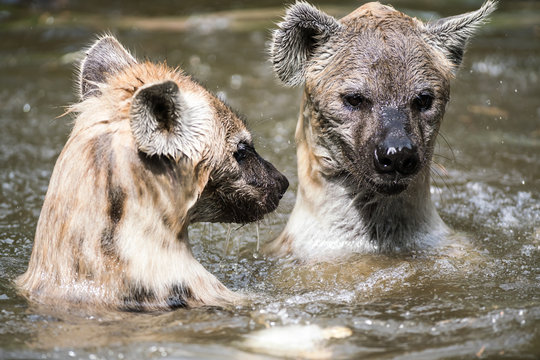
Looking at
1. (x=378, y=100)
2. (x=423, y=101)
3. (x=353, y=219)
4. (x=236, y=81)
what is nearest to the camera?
(x=378, y=100)

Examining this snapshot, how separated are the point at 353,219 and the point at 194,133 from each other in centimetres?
196

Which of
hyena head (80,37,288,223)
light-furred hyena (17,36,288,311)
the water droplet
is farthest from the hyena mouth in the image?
the water droplet

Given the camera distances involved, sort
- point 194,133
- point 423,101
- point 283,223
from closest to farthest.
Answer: point 194,133 → point 423,101 → point 283,223

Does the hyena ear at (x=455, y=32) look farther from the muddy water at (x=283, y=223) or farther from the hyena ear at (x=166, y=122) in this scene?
the hyena ear at (x=166, y=122)

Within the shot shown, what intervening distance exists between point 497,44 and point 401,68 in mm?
8269

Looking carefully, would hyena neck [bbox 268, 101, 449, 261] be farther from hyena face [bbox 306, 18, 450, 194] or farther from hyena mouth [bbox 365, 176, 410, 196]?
hyena mouth [bbox 365, 176, 410, 196]

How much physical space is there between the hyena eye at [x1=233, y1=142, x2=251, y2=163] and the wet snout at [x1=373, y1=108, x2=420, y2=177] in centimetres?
99

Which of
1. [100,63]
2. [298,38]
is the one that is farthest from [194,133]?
[298,38]

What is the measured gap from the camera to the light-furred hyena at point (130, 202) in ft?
15.4

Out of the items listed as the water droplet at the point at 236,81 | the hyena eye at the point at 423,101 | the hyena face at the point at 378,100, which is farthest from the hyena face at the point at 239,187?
the water droplet at the point at 236,81

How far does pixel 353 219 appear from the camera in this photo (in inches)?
251

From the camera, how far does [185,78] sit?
543 centimetres

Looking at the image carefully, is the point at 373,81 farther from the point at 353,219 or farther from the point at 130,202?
the point at 130,202

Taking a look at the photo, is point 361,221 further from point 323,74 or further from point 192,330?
point 192,330
